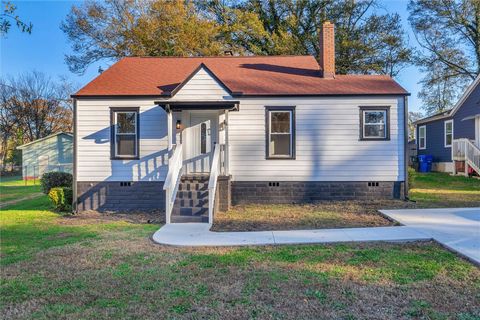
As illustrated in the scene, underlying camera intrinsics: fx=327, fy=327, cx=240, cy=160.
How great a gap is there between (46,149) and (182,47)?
16350mm

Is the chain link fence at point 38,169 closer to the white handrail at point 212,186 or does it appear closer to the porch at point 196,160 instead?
the porch at point 196,160

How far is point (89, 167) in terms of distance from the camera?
1091 centimetres

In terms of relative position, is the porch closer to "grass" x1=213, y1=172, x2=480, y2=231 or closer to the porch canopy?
the porch canopy

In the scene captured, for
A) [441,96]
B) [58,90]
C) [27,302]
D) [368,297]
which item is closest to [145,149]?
[27,302]

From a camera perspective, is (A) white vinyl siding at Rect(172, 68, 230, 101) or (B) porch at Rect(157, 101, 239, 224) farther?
(A) white vinyl siding at Rect(172, 68, 230, 101)

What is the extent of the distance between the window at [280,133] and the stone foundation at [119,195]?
154 inches

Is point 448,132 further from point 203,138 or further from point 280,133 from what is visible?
point 203,138

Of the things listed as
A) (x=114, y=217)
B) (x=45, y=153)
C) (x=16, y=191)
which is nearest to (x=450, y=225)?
(x=114, y=217)

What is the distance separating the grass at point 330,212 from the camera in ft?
25.4

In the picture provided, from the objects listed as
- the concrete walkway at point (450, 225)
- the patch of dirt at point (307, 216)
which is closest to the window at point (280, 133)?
the patch of dirt at point (307, 216)

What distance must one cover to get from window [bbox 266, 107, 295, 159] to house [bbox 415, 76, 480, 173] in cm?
1082

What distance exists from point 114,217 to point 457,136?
1905 cm

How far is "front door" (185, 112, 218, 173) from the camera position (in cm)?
1100

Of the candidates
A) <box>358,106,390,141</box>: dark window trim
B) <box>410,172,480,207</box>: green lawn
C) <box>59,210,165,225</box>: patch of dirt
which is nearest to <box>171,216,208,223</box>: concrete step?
<box>59,210,165,225</box>: patch of dirt
